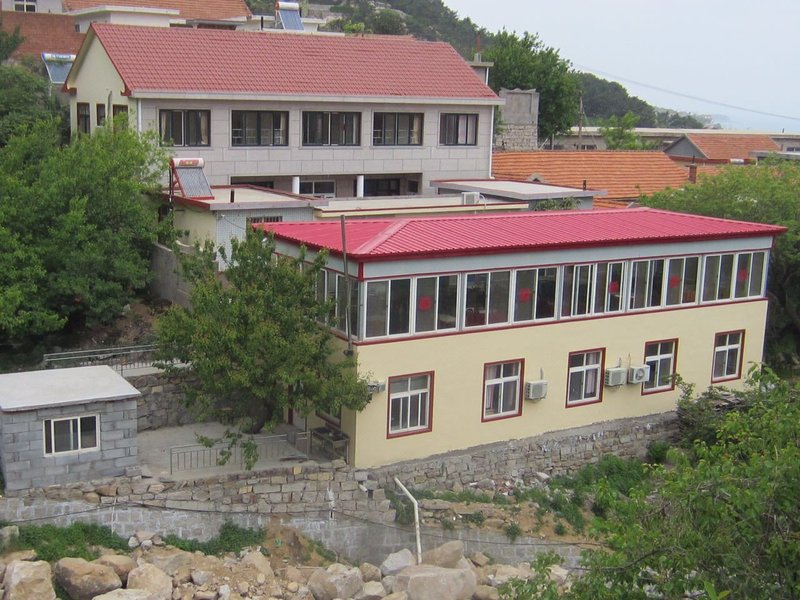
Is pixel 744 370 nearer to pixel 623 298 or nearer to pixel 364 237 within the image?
pixel 623 298

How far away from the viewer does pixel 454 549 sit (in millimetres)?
18094

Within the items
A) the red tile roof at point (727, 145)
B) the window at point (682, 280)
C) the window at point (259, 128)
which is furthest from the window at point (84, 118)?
the red tile roof at point (727, 145)

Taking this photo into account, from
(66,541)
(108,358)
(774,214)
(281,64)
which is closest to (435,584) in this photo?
(66,541)

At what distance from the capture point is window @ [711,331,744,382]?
24.1 meters

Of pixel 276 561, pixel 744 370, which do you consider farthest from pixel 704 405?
pixel 276 561

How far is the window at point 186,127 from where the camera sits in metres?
29.0

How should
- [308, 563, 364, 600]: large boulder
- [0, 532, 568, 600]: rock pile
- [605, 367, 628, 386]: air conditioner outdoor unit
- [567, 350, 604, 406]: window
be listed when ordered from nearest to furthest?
1. [0, 532, 568, 600]: rock pile
2. [308, 563, 364, 600]: large boulder
3. [567, 350, 604, 406]: window
4. [605, 367, 628, 386]: air conditioner outdoor unit

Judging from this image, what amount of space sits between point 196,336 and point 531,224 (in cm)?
829

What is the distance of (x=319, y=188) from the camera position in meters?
32.6

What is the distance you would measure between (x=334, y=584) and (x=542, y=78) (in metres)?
40.5

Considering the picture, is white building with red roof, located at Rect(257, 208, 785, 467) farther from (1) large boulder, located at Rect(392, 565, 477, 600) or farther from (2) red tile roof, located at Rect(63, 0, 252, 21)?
(2) red tile roof, located at Rect(63, 0, 252, 21)

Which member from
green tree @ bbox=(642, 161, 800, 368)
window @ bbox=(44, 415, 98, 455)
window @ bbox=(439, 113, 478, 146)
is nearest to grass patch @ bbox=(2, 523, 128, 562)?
window @ bbox=(44, 415, 98, 455)

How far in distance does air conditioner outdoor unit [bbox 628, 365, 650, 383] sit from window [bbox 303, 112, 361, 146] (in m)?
13.7

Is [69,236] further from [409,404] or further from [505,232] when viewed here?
[505,232]
